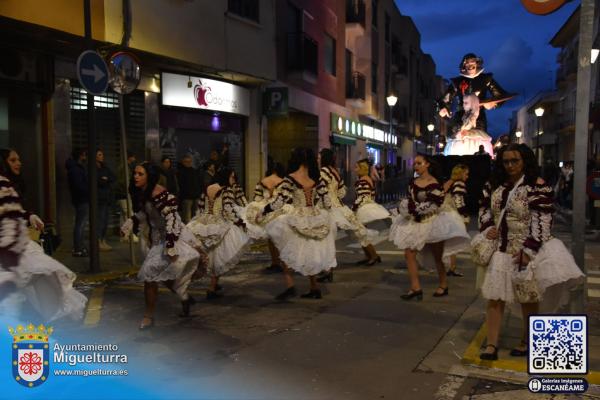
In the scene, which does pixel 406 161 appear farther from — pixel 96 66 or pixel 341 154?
pixel 96 66

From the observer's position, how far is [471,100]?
67.6 feet

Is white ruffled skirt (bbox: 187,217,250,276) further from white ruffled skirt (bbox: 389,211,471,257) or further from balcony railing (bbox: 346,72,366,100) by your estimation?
balcony railing (bbox: 346,72,366,100)

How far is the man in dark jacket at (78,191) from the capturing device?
11195 mm

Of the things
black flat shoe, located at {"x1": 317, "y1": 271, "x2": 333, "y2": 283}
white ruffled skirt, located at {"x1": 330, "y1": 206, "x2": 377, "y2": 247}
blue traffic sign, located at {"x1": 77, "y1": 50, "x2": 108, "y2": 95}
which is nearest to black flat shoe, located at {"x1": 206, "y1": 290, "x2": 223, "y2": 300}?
black flat shoe, located at {"x1": 317, "y1": 271, "x2": 333, "y2": 283}

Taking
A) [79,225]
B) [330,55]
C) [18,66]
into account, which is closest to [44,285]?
[79,225]

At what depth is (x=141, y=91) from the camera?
14742 mm

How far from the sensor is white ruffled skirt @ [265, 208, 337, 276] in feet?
25.5

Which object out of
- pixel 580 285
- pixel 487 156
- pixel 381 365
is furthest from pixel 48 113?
pixel 487 156

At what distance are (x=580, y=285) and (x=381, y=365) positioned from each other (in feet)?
6.21

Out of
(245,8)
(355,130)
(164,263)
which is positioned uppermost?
(245,8)

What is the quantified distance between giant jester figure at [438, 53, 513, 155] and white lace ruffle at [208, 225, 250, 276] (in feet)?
47.9

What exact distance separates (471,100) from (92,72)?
14.5 meters

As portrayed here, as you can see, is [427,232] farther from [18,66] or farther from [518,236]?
[18,66]

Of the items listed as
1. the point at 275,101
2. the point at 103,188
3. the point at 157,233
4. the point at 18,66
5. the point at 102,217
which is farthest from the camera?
the point at 275,101
